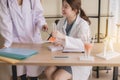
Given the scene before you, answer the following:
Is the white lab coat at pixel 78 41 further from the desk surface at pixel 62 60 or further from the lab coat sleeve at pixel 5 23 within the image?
the lab coat sleeve at pixel 5 23

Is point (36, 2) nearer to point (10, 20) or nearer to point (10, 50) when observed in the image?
point (10, 20)

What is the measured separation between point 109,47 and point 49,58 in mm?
579

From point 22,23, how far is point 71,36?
0.53m

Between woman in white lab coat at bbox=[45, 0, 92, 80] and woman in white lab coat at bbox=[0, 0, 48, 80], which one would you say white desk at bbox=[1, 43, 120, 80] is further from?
woman in white lab coat at bbox=[0, 0, 48, 80]

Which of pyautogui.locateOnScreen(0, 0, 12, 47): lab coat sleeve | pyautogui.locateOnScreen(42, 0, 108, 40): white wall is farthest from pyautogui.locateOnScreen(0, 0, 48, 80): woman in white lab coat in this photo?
pyautogui.locateOnScreen(42, 0, 108, 40): white wall

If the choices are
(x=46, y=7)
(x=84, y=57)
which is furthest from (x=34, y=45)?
(x=46, y=7)

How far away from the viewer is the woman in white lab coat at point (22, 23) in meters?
2.24

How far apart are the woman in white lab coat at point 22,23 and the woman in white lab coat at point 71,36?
21 centimetres

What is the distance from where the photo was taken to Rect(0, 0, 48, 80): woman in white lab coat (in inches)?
88.4

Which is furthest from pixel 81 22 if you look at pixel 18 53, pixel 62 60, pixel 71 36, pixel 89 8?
pixel 89 8

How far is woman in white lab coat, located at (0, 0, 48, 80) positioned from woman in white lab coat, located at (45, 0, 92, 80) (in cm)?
21

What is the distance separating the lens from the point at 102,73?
330 centimetres

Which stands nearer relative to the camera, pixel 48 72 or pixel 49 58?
pixel 49 58

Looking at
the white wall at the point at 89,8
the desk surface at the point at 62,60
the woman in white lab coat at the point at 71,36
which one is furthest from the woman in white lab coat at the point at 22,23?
the white wall at the point at 89,8
